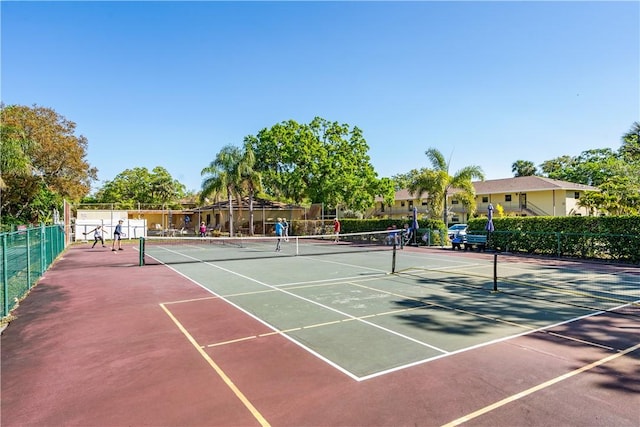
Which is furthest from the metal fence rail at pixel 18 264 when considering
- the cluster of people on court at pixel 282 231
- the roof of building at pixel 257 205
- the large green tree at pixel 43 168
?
the roof of building at pixel 257 205

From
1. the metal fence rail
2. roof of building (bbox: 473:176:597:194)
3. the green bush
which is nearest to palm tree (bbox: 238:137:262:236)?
the green bush

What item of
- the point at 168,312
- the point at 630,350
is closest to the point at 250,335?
the point at 168,312

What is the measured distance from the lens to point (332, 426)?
4.11m

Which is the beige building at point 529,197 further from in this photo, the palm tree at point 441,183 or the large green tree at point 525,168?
the large green tree at point 525,168

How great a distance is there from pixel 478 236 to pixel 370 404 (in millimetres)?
23595

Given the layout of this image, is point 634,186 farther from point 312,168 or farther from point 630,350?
point 312,168

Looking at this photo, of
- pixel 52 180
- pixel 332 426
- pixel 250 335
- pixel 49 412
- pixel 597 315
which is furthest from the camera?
pixel 52 180

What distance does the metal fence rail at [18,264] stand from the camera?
852cm

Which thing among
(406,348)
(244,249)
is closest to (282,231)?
(244,249)

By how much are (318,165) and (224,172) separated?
39.8 feet

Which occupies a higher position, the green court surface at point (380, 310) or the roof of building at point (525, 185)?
the roof of building at point (525, 185)

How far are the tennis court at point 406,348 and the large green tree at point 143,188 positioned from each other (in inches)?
2278

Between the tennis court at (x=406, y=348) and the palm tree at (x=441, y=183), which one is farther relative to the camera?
the palm tree at (x=441, y=183)

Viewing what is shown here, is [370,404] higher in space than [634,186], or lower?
lower
